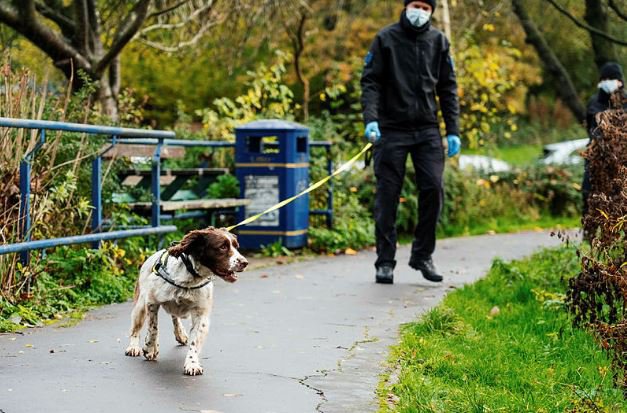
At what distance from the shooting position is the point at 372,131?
10000 millimetres

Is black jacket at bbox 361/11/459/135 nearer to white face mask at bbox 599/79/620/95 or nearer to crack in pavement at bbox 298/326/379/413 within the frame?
crack in pavement at bbox 298/326/379/413

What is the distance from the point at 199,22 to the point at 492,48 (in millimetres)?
17865

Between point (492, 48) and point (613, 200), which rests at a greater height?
point (492, 48)

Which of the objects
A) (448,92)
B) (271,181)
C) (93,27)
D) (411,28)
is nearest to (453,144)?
(448,92)

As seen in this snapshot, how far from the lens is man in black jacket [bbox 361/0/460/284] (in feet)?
33.7

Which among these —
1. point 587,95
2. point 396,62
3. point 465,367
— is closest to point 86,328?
point 465,367

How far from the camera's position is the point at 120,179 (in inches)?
461

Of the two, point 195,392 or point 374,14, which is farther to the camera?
point 374,14

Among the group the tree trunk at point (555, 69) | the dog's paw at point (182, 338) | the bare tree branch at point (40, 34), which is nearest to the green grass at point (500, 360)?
the dog's paw at point (182, 338)

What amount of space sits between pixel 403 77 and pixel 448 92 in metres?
0.55

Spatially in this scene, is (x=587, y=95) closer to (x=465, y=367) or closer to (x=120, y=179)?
(x=120, y=179)

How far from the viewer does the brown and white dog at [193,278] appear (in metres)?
6.36

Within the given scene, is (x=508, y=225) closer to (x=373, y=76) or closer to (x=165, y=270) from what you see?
(x=373, y=76)

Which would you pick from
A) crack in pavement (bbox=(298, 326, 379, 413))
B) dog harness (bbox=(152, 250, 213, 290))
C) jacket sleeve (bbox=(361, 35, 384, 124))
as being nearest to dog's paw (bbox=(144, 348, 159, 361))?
dog harness (bbox=(152, 250, 213, 290))
